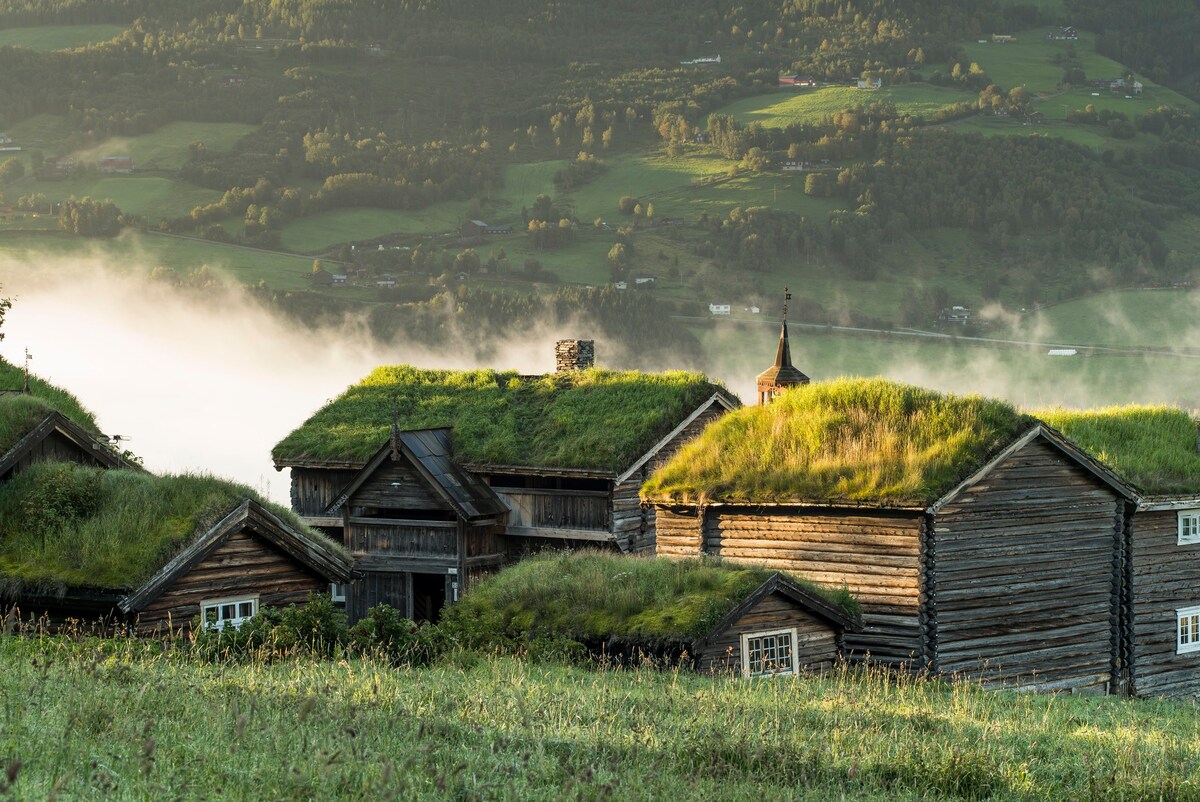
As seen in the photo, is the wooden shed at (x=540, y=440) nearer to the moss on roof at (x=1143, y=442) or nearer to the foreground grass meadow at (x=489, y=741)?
the moss on roof at (x=1143, y=442)

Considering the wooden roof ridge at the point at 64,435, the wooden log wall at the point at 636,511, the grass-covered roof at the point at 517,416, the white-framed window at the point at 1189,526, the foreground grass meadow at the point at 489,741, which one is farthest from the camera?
the grass-covered roof at the point at 517,416

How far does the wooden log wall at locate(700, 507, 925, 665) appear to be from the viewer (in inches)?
1241

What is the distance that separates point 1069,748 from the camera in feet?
56.5

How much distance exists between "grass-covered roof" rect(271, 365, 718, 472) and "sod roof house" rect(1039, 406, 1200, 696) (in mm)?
12025

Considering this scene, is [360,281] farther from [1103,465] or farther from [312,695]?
[312,695]

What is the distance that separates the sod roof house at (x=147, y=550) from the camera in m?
24.0

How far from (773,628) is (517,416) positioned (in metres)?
18.5

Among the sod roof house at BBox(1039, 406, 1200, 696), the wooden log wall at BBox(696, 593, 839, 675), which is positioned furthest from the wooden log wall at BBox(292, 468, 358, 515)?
the sod roof house at BBox(1039, 406, 1200, 696)

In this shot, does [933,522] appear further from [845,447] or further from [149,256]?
[149,256]

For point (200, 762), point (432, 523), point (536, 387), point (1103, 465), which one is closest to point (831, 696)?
point (200, 762)

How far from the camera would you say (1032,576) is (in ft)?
107

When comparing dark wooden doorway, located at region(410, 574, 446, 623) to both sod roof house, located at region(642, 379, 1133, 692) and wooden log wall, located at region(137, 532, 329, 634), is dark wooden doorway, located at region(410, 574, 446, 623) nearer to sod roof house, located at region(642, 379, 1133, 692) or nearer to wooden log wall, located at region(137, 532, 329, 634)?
sod roof house, located at region(642, 379, 1133, 692)

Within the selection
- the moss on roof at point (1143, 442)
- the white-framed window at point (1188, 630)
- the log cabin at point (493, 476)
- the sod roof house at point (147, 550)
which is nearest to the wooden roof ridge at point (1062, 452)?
the moss on roof at point (1143, 442)

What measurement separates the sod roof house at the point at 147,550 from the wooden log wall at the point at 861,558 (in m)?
10.5
